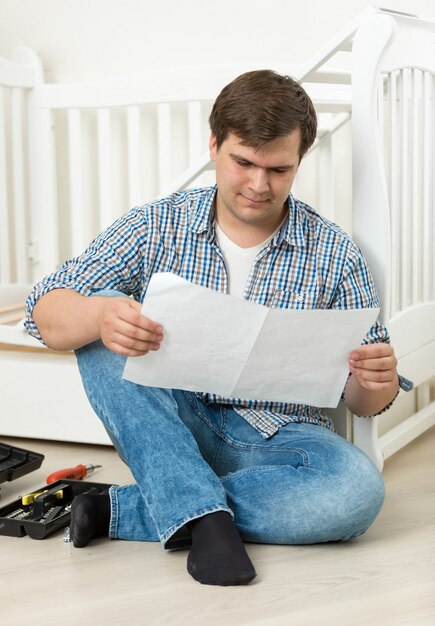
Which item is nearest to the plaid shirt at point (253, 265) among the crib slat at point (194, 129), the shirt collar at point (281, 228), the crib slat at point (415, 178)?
the shirt collar at point (281, 228)

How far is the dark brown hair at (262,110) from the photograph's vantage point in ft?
4.07

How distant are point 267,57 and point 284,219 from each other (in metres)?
1.13

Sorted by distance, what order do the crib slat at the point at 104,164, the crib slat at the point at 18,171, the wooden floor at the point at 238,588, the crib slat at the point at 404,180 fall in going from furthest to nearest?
1. the crib slat at the point at 18,171
2. the crib slat at the point at 104,164
3. the crib slat at the point at 404,180
4. the wooden floor at the point at 238,588

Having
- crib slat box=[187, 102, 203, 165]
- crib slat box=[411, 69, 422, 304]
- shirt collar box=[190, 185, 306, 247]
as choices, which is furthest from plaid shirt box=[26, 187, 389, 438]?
crib slat box=[187, 102, 203, 165]

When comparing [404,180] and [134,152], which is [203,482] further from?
[134,152]

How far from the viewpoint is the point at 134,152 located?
7.93 ft

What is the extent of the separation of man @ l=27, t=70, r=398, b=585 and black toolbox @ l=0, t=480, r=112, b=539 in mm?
76

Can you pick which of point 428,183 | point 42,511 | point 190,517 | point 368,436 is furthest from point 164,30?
point 190,517

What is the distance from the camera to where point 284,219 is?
4.52ft

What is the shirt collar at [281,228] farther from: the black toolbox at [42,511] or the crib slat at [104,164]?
the crib slat at [104,164]

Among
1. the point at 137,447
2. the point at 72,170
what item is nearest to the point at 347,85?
the point at 72,170

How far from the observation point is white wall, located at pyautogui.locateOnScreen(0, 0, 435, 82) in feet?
7.64

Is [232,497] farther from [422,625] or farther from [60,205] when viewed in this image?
[60,205]

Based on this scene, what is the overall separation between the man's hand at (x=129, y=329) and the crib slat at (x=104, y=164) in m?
1.33
